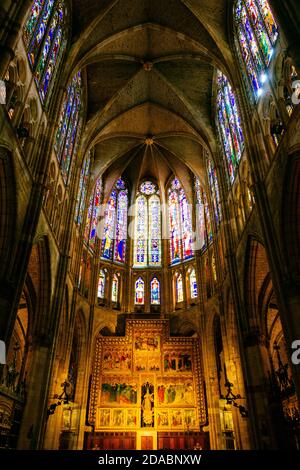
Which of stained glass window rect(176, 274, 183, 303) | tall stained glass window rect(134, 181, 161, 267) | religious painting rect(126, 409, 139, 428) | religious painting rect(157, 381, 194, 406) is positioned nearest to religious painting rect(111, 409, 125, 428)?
religious painting rect(126, 409, 139, 428)

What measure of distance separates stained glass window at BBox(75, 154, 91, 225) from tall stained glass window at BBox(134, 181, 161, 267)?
663 centimetres

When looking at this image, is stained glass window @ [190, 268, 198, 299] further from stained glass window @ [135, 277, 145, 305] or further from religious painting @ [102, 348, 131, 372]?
religious painting @ [102, 348, 131, 372]

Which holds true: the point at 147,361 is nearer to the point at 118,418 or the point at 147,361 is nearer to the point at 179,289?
the point at 118,418

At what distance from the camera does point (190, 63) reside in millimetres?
22422

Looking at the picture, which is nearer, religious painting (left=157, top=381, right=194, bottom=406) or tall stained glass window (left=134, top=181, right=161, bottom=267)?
religious painting (left=157, top=381, right=194, bottom=406)

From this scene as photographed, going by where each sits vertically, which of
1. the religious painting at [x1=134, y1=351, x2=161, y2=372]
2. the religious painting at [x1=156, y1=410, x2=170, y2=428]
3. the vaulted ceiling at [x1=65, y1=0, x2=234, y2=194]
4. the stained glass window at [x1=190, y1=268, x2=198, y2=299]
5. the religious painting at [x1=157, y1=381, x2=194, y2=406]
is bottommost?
the religious painting at [x1=156, y1=410, x2=170, y2=428]

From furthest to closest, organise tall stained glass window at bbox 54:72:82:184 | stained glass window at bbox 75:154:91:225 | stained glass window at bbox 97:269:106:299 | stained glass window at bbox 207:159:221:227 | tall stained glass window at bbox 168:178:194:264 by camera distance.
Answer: tall stained glass window at bbox 168:178:194:264, stained glass window at bbox 97:269:106:299, stained glass window at bbox 207:159:221:227, stained glass window at bbox 75:154:91:225, tall stained glass window at bbox 54:72:82:184

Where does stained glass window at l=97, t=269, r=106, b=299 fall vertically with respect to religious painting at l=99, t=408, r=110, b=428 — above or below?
above

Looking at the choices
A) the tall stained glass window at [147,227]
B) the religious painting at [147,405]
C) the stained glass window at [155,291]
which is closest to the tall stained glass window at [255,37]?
the tall stained glass window at [147,227]

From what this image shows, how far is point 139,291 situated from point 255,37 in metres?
18.5

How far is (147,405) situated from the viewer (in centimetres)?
2052

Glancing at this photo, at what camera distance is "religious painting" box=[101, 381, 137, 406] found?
20.6 meters

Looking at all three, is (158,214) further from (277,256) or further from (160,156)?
(277,256)

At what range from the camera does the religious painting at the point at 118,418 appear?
1984cm
